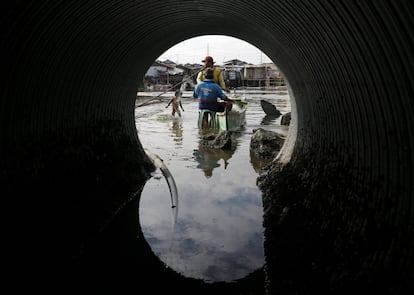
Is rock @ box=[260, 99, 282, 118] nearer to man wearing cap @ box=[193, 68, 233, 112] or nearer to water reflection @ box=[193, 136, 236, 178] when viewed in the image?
man wearing cap @ box=[193, 68, 233, 112]

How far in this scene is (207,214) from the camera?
21.7 ft

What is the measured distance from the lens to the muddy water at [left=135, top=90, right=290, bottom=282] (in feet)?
16.9

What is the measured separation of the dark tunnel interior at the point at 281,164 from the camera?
3.08m

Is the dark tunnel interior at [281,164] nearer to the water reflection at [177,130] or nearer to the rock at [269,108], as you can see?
the water reflection at [177,130]

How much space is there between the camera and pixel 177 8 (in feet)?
21.3

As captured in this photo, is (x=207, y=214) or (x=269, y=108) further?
(x=269, y=108)

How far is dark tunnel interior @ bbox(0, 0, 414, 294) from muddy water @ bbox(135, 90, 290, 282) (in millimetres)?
233

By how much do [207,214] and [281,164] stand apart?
197 cm

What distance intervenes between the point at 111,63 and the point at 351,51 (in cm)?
431

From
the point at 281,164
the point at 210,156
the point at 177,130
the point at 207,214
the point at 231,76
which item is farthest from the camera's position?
the point at 231,76

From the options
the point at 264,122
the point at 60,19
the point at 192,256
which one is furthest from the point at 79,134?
the point at 264,122

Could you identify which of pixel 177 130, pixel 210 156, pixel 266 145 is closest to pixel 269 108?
pixel 177 130

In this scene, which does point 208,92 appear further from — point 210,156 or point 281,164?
point 281,164

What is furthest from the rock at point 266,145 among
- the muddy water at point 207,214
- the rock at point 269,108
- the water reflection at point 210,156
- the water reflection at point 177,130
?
the rock at point 269,108
